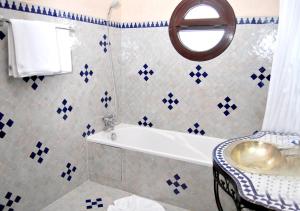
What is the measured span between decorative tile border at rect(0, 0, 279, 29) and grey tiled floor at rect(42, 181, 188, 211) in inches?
65.4

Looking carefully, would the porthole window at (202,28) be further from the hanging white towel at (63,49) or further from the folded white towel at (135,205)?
the folded white towel at (135,205)

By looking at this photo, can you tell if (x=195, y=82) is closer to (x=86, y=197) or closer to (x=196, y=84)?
(x=196, y=84)

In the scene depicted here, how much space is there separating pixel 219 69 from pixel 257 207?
1.67 m

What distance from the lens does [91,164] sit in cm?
252

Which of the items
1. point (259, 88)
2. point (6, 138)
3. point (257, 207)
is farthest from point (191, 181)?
point (6, 138)

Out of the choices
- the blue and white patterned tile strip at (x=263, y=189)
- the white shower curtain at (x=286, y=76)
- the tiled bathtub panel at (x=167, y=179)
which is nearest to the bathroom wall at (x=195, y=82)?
the white shower curtain at (x=286, y=76)

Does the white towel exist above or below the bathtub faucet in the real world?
above

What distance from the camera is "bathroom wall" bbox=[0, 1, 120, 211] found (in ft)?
5.67

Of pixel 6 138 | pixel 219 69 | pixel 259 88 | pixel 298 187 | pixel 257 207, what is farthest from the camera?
pixel 219 69

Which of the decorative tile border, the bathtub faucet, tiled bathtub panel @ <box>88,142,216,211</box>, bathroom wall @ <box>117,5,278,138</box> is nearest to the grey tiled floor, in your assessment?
tiled bathtub panel @ <box>88,142,216,211</box>

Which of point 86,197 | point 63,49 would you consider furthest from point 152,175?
point 63,49

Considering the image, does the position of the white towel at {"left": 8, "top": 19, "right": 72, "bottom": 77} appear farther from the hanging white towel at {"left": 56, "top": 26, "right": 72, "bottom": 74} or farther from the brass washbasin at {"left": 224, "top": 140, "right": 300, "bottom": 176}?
the brass washbasin at {"left": 224, "top": 140, "right": 300, "bottom": 176}

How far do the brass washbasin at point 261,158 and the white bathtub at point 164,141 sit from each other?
3.08 feet

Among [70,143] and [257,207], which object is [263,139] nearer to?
[257,207]
